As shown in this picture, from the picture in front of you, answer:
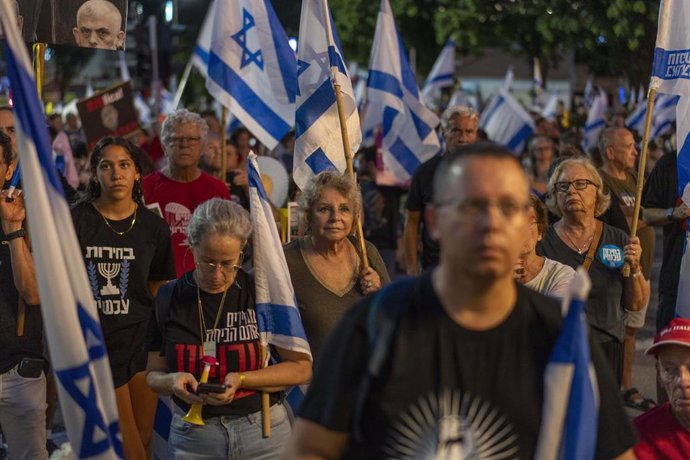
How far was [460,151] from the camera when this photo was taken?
3.06 metres

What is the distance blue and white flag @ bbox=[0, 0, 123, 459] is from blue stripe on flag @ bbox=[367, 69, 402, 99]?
6.99m

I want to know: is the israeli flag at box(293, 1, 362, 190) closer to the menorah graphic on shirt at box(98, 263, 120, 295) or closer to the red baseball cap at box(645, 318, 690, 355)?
the menorah graphic on shirt at box(98, 263, 120, 295)

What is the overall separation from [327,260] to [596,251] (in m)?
1.67

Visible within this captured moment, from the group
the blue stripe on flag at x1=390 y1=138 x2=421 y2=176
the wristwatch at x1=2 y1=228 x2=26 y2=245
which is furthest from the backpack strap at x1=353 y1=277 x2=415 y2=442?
the blue stripe on flag at x1=390 y1=138 x2=421 y2=176

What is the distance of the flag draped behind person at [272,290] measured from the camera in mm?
5344

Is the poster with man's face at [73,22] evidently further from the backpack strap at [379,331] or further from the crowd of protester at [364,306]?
the backpack strap at [379,331]

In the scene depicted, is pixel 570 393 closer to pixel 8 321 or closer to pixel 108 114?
pixel 8 321

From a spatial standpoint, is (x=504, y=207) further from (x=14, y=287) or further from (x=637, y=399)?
(x=637, y=399)

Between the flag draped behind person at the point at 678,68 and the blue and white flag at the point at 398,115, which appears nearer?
the flag draped behind person at the point at 678,68

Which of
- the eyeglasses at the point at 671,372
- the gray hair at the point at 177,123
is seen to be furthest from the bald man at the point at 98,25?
the eyeglasses at the point at 671,372

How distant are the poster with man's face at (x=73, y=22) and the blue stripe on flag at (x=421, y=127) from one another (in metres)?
4.15

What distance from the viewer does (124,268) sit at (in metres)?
6.44

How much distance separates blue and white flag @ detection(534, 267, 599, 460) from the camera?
9.96 ft

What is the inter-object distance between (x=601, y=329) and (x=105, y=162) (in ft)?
8.73
